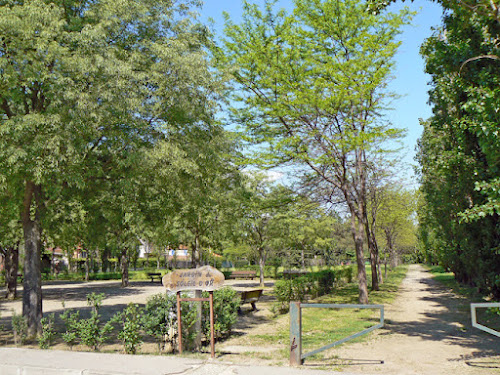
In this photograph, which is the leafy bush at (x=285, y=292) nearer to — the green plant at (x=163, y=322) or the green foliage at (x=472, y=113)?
the green foliage at (x=472, y=113)

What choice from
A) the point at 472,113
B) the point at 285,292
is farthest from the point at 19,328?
the point at 472,113

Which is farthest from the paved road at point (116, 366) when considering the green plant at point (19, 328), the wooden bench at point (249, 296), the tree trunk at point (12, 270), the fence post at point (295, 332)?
the tree trunk at point (12, 270)

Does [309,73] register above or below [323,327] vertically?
above

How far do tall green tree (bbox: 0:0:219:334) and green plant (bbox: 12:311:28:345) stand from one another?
425 millimetres

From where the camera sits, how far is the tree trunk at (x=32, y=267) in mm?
10706

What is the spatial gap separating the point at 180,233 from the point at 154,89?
16.8m

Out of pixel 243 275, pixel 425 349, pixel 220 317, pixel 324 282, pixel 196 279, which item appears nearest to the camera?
pixel 196 279

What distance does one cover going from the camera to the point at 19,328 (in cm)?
996

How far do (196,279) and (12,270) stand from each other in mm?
19957

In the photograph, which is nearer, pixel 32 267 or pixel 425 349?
pixel 425 349

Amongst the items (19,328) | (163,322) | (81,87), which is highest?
(81,87)

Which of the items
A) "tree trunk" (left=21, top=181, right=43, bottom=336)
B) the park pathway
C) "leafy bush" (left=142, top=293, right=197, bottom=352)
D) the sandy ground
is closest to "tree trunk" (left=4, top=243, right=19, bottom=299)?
the sandy ground

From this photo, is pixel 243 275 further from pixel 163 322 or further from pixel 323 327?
pixel 163 322

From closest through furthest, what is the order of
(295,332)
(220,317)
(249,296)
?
(295,332), (220,317), (249,296)
